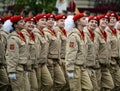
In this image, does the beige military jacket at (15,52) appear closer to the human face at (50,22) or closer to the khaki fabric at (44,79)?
the khaki fabric at (44,79)

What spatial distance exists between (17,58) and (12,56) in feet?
0.44

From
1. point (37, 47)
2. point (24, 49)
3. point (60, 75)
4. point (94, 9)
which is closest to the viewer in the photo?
point (24, 49)

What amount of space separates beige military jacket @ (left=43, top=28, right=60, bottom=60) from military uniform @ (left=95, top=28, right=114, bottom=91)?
124 centimetres

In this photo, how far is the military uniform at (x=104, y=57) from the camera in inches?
715

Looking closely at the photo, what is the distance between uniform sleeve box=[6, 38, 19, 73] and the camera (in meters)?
16.1

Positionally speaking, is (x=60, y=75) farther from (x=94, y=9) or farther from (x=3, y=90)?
(x=94, y=9)

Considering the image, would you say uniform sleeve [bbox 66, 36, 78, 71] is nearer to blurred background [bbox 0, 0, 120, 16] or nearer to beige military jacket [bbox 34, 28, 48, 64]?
beige military jacket [bbox 34, 28, 48, 64]

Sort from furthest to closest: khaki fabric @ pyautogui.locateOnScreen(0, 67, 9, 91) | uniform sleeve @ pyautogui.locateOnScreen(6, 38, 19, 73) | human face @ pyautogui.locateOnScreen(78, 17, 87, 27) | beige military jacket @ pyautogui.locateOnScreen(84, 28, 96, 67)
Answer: khaki fabric @ pyautogui.locateOnScreen(0, 67, 9, 91) → beige military jacket @ pyautogui.locateOnScreen(84, 28, 96, 67) → human face @ pyautogui.locateOnScreen(78, 17, 87, 27) → uniform sleeve @ pyautogui.locateOnScreen(6, 38, 19, 73)

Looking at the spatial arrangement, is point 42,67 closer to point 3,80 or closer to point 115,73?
point 3,80

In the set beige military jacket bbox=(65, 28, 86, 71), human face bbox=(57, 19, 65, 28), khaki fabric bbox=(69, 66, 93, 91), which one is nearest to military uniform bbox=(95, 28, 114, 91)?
beige military jacket bbox=(65, 28, 86, 71)

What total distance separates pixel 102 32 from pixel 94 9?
2368cm

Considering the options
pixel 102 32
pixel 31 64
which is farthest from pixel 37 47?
pixel 102 32

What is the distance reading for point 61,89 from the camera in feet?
63.6

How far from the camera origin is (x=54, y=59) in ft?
62.2
